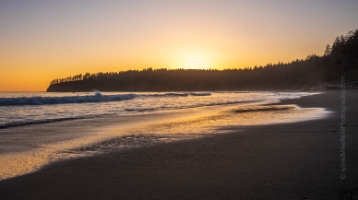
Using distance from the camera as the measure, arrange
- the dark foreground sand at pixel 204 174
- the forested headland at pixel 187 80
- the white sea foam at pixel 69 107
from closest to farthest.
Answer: the dark foreground sand at pixel 204 174 < the white sea foam at pixel 69 107 < the forested headland at pixel 187 80

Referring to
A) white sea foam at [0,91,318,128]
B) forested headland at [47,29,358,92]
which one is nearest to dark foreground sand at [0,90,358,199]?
white sea foam at [0,91,318,128]

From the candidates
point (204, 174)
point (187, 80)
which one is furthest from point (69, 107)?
point (187, 80)

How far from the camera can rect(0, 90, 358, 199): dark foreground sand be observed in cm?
367

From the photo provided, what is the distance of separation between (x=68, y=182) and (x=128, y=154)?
5.94 feet

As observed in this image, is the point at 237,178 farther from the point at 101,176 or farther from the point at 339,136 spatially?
the point at 339,136

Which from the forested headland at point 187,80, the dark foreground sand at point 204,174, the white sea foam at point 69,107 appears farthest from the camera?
the forested headland at point 187,80

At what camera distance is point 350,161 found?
4828 millimetres

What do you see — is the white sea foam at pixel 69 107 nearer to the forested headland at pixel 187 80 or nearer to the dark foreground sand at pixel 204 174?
the dark foreground sand at pixel 204 174

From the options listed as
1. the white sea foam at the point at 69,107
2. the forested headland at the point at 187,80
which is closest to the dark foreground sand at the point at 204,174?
the white sea foam at the point at 69,107

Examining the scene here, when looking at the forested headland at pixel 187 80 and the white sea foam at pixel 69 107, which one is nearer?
the white sea foam at pixel 69 107

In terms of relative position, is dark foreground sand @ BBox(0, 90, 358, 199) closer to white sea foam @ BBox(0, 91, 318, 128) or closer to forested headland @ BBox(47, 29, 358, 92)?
white sea foam @ BBox(0, 91, 318, 128)

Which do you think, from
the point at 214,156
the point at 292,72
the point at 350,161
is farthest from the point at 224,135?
the point at 292,72

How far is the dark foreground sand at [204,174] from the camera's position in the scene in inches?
144

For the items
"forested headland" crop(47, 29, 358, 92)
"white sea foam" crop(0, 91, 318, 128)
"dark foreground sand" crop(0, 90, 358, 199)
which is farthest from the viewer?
"forested headland" crop(47, 29, 358, 92)
